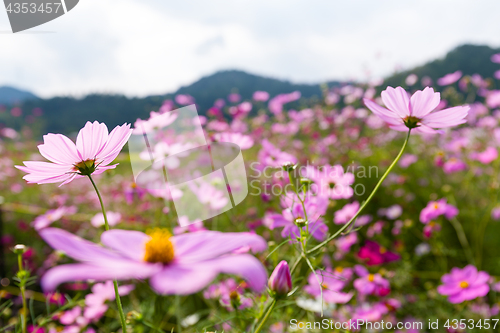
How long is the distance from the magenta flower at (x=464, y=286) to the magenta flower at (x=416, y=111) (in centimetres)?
62

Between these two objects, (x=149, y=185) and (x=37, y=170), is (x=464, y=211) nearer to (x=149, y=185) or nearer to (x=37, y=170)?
(x=149, y=185)

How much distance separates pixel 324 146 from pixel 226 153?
964 mm

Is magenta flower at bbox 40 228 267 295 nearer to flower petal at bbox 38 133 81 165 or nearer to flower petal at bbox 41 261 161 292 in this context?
flower petal at bbox 41 261 161 292

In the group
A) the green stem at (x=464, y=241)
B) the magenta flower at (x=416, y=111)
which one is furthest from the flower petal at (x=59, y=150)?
the green stem at (x=464, y=241)

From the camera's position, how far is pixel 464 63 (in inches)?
264

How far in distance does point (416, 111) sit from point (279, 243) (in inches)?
20.1

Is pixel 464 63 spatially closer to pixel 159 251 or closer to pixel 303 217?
pixel 303 217

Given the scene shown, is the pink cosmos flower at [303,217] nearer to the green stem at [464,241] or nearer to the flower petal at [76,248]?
the flower petal at [76,248]

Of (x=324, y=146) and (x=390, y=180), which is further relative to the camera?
(x=324, y=146)

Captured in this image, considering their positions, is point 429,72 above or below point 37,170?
below

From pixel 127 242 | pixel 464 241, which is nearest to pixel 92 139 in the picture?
pixel 127 242

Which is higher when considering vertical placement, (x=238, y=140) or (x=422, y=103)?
(x=422, y=103)

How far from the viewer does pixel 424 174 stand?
2.16m

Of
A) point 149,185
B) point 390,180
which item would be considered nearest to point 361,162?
point 390,180
